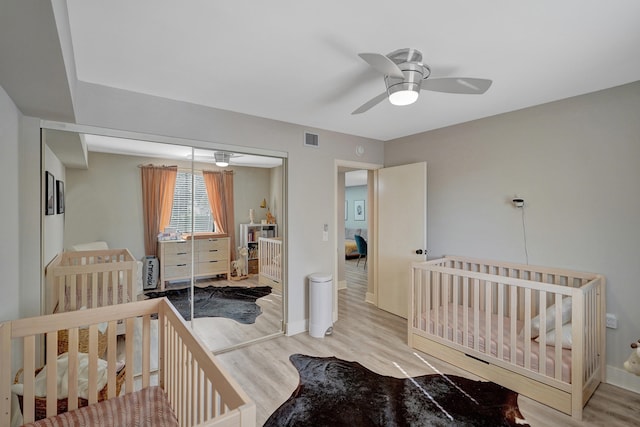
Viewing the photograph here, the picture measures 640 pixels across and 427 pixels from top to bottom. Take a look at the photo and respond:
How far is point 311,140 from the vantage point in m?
3.56

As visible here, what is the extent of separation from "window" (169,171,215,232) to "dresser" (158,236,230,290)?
0.14 m

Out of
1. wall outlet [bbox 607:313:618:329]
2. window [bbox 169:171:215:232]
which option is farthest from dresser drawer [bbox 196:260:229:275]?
wall outlet [bbox 607:313:618:329]

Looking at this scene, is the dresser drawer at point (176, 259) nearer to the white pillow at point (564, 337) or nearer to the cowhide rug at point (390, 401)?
the cowhide rug at point (390, 401)

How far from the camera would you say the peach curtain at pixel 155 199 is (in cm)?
271

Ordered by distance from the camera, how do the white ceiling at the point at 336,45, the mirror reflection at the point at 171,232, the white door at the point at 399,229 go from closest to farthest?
the white ceiling at the point at 336,45
the mirror reflection at the point at 171,232
the white door at the point at 399,229

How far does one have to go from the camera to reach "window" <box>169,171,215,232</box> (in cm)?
285

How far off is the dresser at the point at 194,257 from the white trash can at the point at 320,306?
96 centimetres

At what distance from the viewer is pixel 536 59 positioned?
1.99 m

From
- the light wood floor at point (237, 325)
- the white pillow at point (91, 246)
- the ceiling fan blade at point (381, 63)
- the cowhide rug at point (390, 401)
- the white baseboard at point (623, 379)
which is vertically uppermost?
the ceiling fan blade at point (381, 63)

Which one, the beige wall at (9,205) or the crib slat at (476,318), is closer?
the beige wall at (9,205)

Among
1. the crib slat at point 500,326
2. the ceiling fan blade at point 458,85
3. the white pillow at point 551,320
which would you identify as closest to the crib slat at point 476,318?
the crib slat at point 500,326

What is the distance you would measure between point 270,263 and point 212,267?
64cm

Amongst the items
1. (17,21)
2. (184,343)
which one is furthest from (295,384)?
(17,21)

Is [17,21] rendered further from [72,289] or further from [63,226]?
[72,289]
